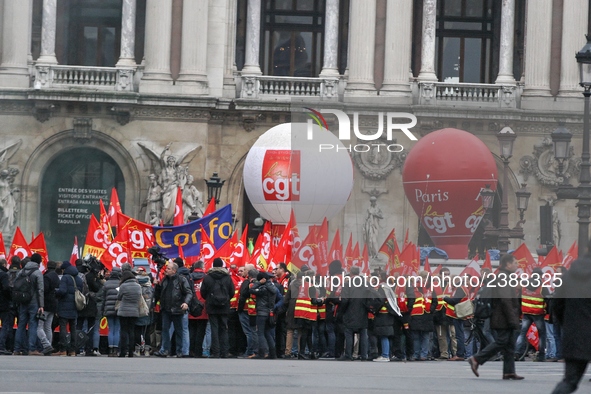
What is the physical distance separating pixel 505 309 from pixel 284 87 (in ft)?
93.9

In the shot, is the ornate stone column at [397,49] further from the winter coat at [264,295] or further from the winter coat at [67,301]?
the winter coat at [67,301]

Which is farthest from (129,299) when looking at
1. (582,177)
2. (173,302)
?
(582,177)

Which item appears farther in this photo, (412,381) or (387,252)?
(387,252)

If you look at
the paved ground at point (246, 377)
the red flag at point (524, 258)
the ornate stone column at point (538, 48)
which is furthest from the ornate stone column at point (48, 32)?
the paved ground at point (246, 377)

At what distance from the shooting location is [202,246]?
31.1m

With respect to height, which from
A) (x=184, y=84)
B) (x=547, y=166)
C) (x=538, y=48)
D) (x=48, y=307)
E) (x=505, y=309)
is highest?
(x=538, y=48)

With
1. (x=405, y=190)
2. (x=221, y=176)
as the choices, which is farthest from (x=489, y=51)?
(x=405, y=190)

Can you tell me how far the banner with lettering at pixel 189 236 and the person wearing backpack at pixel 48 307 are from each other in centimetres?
537

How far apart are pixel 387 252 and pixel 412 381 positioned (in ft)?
12.1

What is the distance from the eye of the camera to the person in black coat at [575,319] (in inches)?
609

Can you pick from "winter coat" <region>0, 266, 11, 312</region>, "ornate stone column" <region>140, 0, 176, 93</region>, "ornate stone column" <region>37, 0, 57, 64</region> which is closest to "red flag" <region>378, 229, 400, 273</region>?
"winter coat" <region>0, 266, 11, 312</region>

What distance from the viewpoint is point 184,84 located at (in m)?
45.8

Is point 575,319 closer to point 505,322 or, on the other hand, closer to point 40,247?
point 505,322

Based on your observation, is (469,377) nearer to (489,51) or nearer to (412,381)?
(412,381)
